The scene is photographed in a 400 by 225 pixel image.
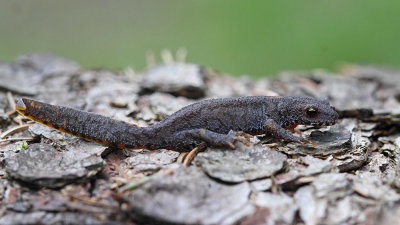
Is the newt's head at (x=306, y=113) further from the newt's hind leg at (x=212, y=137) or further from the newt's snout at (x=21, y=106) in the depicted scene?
the newt's snout at (x=21, y=106)

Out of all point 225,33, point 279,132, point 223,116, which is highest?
point 225,33

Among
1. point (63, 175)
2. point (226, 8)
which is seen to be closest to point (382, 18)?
point (226, 8)

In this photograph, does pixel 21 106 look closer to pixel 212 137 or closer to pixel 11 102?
pixel 11 102

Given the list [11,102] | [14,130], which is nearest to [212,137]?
[14,130]

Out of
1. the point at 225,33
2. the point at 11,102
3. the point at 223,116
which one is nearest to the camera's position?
the point at 223,116

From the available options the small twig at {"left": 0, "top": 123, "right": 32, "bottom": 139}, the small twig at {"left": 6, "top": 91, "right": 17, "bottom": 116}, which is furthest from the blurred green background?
the small twig at {"left": 0, "top": 123, "right": 32, "bottom": 139}

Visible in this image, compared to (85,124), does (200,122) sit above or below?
above

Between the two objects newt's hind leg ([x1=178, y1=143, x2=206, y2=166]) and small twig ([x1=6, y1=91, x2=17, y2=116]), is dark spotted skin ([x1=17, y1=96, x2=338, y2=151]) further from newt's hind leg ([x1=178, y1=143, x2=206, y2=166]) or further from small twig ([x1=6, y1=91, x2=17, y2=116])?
small twig ([x1=6, y1=91, x2=17, y2=116])
